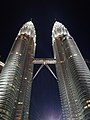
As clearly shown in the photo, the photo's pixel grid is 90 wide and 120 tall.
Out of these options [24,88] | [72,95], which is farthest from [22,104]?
[72,95]

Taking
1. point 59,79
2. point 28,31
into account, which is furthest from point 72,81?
point 28,31

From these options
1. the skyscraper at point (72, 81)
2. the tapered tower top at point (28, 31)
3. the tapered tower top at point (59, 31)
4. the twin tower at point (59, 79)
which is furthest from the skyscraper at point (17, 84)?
the tapered tower top at point (59, 31)

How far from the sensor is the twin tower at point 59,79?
2175 inches

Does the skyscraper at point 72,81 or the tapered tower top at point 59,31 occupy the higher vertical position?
the tapered tower top at point 59,31

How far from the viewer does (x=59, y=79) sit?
3162 inches

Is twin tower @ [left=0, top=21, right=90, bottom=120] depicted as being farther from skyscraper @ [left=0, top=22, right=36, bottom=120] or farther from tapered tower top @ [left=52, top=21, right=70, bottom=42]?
tapered tower top @ [left=52, top=21, right=70, bottom=42]

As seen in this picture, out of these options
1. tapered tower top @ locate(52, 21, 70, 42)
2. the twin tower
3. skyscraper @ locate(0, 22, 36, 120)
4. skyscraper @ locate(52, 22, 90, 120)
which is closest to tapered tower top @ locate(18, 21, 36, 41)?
the twin tower

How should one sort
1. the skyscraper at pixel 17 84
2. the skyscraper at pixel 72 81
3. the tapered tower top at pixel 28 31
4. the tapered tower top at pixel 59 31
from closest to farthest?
the skyscraper at pixel 17 84
the skyscraper at pixel 72 81
the tapered tower top at pixel 59 31
the tapered tower top at pixel 28 31

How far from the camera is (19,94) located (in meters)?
65.5

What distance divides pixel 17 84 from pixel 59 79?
2201cm

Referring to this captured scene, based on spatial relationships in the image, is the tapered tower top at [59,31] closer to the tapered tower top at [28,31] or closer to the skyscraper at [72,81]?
the skyscraper at [72,81]

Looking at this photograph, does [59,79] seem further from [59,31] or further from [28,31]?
[28,31]

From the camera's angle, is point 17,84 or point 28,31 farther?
point 28,31

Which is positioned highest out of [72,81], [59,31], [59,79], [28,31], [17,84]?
[28,31]
